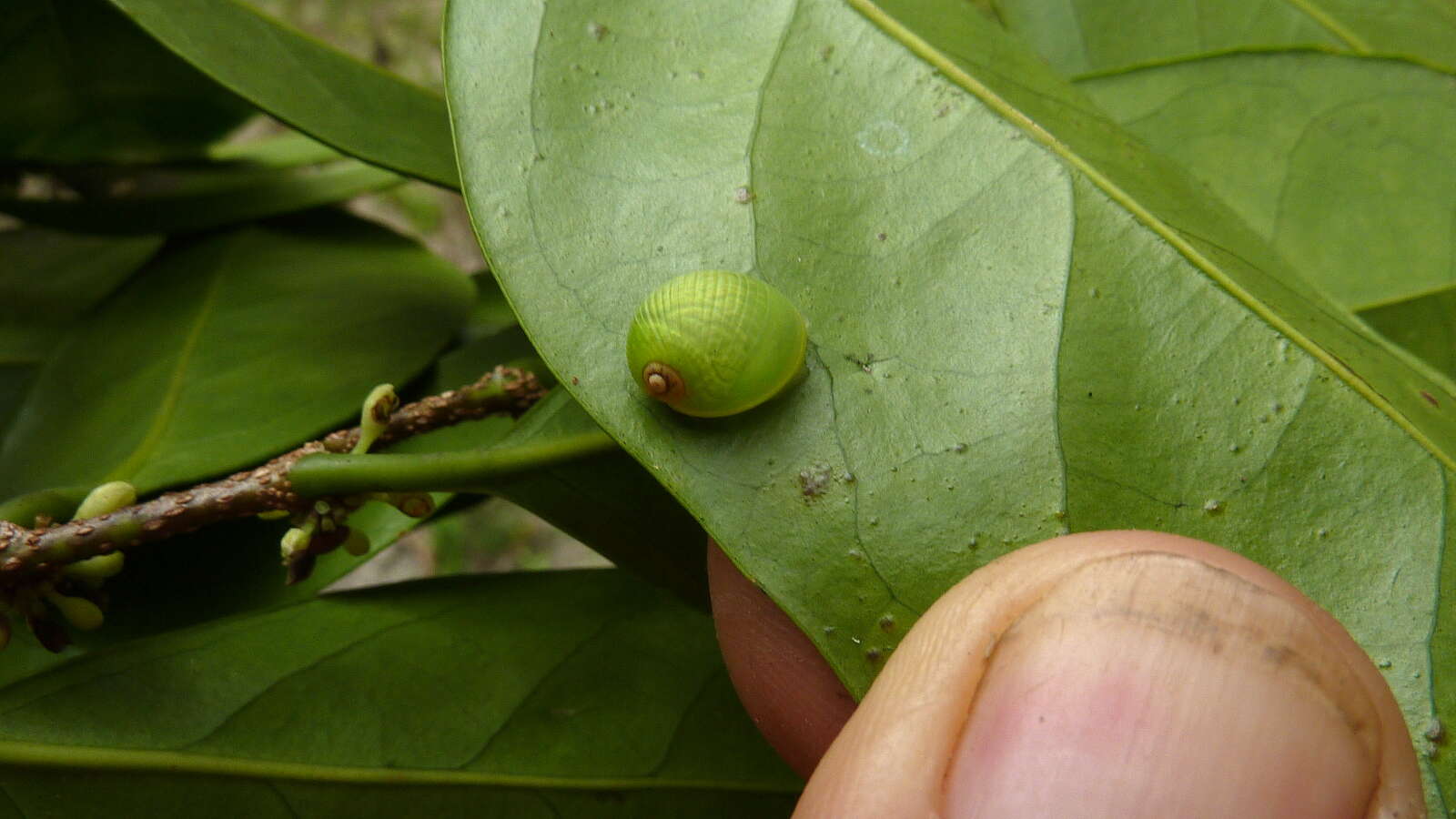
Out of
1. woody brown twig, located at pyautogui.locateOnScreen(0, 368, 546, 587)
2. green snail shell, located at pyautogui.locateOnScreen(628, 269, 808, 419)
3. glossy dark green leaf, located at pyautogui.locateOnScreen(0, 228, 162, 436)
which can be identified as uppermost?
glossy dark green leaf, located at pyautogui.locateOnScreen(0, 228, 162, 436)

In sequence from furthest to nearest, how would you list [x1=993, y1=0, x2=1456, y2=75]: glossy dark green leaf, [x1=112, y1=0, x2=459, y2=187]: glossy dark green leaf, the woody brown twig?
[x1=993, y1=0, x2=1456, y2=75]: glossy dark green leaf
[x1=112, y1=0, x2=459, y2=187]: glossy dark green leaf
the woody brown twig

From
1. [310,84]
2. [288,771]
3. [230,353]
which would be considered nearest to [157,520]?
[288,771]

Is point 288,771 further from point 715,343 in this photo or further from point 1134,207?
point 1134,207

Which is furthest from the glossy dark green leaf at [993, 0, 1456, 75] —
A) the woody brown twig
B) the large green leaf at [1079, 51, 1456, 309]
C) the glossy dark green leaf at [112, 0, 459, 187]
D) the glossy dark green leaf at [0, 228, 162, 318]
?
the glossy dark green leaf at [0, 228, 162, 318]

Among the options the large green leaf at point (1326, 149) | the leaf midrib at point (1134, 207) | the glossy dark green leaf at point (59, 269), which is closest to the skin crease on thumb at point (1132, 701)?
the leaf midrib at point (1134, 207)

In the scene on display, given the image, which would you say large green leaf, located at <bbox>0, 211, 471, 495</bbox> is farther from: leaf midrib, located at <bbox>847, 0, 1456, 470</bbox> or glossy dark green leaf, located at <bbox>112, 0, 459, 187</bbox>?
leaf midrib, located at <bbox>847, 0, 1456, 470</bbox>

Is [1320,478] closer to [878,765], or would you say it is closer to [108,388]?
[878,765]
